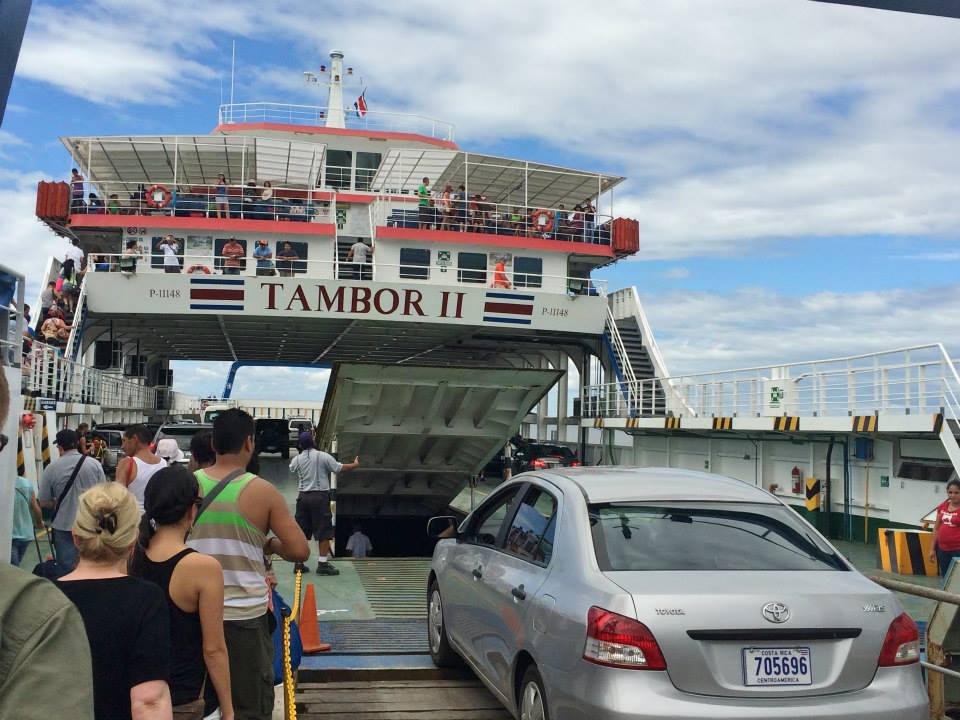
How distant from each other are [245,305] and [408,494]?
32.9ft

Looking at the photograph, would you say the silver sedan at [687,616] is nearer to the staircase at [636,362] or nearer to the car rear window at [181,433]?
the car rear window at [181,433]

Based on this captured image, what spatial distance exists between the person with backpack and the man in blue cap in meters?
3.61

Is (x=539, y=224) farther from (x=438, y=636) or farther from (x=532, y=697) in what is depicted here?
(x=532, y=697)

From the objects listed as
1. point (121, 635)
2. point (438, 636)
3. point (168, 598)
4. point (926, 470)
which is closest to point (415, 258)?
point (926, 470)

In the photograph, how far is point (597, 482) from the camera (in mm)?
4973

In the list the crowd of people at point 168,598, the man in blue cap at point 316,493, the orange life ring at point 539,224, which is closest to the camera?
the crowd of people at point 168,598

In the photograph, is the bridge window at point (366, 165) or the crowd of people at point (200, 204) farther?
the bridge window at point (366, 165)

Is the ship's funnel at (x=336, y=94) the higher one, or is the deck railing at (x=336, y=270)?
the ship's funnel at (x=336, y=94)

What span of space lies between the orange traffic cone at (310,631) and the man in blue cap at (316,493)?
3627mm

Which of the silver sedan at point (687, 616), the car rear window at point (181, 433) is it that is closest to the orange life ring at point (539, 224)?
the car rear window at point (181, 433)

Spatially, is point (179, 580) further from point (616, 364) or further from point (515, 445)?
point (515, 445)

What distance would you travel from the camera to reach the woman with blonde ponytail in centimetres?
219

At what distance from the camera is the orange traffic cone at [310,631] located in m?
7.00

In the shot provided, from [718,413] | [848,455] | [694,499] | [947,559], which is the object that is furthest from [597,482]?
[718,413]
